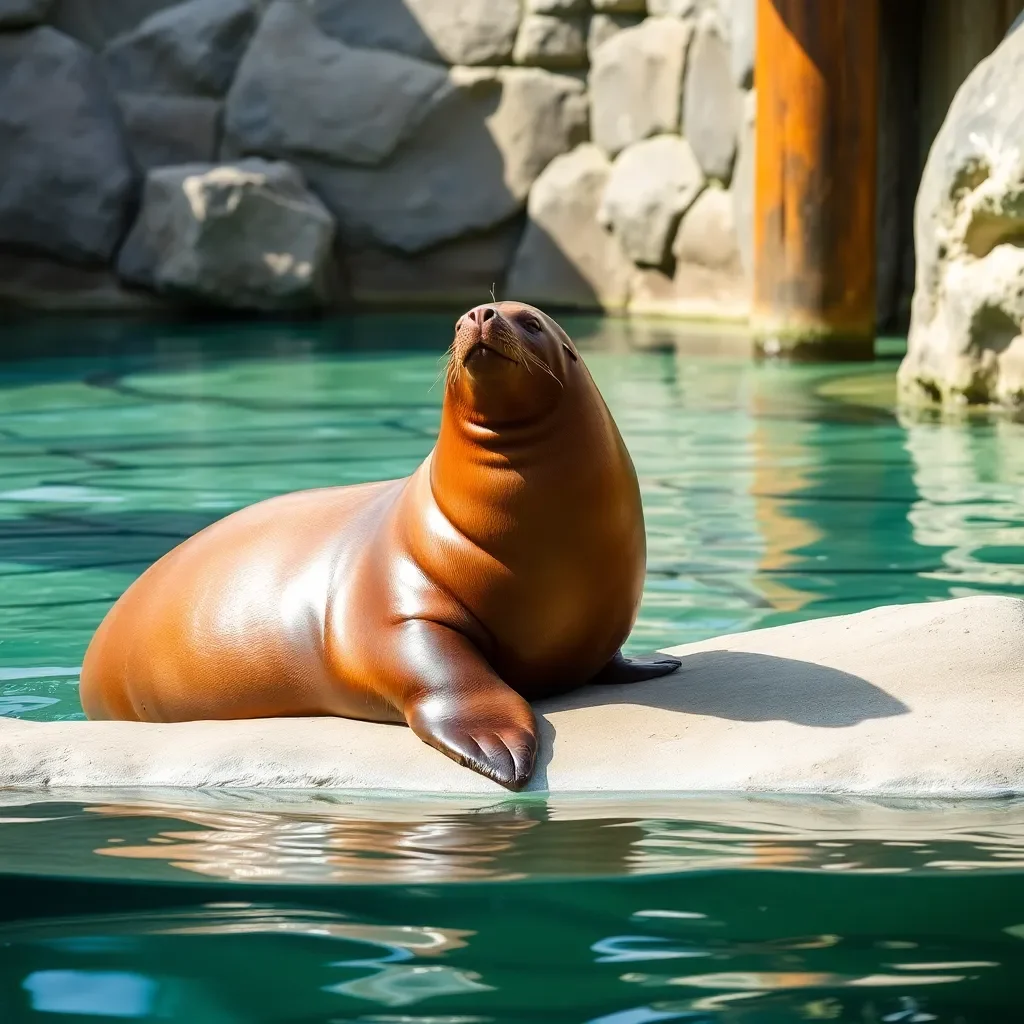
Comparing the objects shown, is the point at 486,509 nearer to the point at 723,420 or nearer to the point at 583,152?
the point at 723,420

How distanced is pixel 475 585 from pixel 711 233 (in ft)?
35.5

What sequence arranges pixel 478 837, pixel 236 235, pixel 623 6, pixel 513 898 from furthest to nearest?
pixel 623 6
pixel 236 235
pixel 478 837
pixel 513 898

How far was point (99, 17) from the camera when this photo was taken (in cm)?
1639

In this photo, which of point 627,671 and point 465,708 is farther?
point 627,671

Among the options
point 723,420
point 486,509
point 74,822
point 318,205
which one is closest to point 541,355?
point 486,509

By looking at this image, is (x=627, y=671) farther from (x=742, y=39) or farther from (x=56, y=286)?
(x=56, y=286)

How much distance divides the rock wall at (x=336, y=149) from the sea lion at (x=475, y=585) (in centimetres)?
1115

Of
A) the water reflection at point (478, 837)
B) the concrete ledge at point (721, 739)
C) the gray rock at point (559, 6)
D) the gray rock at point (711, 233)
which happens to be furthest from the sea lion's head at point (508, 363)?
the gray rock at point (559, 6)

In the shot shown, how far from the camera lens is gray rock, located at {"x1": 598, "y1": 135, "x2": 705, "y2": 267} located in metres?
14.1

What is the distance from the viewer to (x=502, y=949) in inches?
81.2

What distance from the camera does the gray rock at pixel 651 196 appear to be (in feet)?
46.2

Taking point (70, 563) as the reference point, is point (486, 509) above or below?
above

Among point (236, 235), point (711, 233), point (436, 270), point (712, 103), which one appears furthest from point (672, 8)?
point (236, 235)

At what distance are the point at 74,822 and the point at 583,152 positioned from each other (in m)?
13.1
